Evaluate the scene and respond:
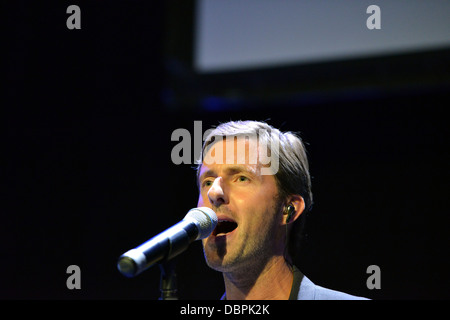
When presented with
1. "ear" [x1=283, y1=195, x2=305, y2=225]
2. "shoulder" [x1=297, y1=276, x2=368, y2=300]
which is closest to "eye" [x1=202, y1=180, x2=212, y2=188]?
"ear" [x1=283, y1=195, x2=305, y2=225]

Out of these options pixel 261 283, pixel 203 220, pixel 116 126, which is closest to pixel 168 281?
pixel 203 220

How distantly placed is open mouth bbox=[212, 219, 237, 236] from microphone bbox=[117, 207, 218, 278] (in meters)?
0.27

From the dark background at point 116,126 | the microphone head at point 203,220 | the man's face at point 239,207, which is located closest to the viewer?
the microphone head at point 203,220

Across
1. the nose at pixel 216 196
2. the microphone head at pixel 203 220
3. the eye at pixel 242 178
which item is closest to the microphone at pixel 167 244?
the microphone head at pixel 203 220

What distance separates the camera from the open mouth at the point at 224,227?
1.90 m

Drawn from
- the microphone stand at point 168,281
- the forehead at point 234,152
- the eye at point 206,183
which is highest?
the forehead at point 234,152

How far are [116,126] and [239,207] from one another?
1955 mm

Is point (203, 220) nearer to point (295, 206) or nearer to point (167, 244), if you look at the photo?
point (167, 244)

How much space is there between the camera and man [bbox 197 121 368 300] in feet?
6.14

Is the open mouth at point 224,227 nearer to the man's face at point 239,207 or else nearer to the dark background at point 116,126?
the man's face at point 239,207

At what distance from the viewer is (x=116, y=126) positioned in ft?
11.8
